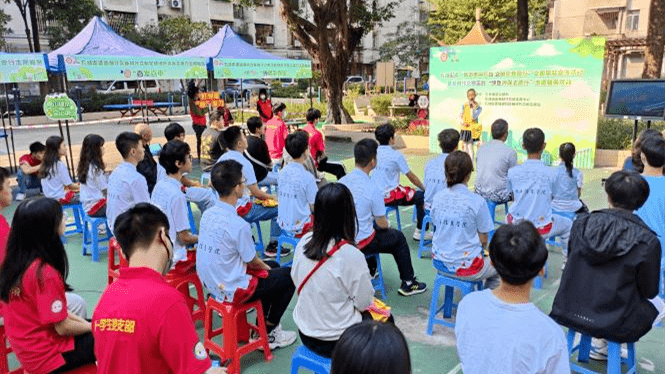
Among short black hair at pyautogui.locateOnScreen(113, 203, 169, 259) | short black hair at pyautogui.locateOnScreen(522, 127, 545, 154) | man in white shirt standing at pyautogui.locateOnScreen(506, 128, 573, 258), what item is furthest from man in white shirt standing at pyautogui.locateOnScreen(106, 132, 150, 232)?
short black hair at pyautogui.locateOnScreen(522, 127, 545, 154)

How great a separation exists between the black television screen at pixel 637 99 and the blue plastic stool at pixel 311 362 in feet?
20.8

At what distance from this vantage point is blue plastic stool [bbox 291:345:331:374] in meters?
2.36

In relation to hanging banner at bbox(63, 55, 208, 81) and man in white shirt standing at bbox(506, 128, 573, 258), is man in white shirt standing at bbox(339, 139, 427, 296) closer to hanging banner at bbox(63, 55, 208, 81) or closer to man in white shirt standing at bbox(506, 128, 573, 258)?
man in white shirt standing at bbox(506, 128, 573, 258)

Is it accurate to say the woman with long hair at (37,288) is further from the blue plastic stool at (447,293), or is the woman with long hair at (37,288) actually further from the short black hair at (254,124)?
the short black hair at (254,124)

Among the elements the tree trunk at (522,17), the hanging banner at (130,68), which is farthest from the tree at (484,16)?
the hanging banner at (130,68)

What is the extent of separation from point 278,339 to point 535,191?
226cm

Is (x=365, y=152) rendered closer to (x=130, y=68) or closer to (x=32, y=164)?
(x=32, y=164)

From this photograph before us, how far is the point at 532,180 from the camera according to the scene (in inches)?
156

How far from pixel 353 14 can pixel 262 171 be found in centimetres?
980

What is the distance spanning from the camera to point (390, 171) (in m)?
5.11

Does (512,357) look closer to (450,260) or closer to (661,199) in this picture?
(450,260)

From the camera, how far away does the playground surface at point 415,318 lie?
3143 millimetres

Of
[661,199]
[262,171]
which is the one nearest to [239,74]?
[262,171]

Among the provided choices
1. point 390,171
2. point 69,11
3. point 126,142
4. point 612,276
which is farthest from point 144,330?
point 69,11
